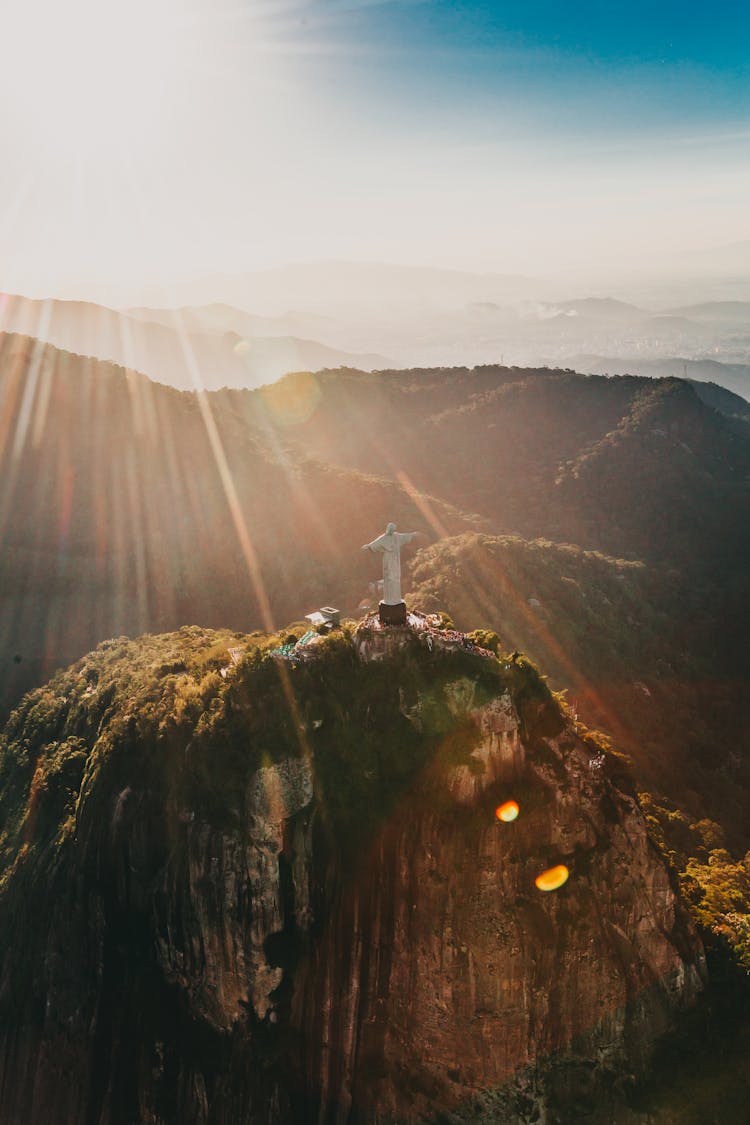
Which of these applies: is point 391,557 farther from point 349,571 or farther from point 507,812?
point 349,571

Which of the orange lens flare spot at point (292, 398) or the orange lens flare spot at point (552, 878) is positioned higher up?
the orange lens flare spot at point (292, 398)

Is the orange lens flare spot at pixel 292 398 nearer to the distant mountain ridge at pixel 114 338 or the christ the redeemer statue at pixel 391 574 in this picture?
the distant mountain ridge at pixel 114 338

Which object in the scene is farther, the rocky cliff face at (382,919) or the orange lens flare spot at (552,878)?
the orange lens flare spot at (552,878)

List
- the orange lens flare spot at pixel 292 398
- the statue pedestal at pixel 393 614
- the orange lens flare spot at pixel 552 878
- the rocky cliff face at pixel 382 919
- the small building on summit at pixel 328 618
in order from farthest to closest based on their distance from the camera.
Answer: the orange lens flare spot at pixel 292 398 < the small building on summit at pixel 328 618 < the statue pedestal at pixel 393 614 < the orange lens flare spot at pixel 552 878 < the rocky cliff face at pixel 382 919

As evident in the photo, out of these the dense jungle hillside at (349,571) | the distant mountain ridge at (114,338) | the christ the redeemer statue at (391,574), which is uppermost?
the distant mountain ridge at (114,338)

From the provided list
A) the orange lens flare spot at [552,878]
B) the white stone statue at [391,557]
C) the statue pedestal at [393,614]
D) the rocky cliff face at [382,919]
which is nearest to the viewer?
the rocky cliff face at [382,919]

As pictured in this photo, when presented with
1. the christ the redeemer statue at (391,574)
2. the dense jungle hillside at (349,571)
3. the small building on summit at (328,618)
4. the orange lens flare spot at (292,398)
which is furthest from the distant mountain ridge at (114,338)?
the christ the redeemer statue at (391,574)

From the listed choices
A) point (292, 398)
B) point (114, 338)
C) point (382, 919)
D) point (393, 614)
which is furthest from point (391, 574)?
point (114, 338)

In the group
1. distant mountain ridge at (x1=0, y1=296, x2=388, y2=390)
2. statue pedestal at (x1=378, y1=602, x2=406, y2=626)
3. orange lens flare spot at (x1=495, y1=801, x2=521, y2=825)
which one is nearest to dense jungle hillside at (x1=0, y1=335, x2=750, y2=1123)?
statue pedestal at (x1=378, y1=602, x2=406, y2=626)
